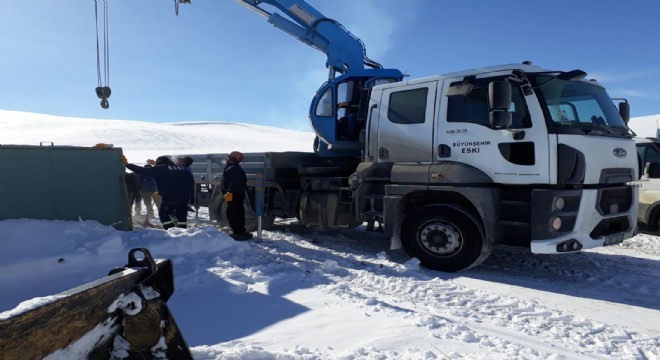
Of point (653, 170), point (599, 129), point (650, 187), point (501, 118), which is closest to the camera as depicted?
point (501, 118)

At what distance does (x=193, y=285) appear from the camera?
477 centimetres

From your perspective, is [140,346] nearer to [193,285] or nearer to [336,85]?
[193,285]

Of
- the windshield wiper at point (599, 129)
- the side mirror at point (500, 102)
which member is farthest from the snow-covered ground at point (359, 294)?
the side mirror at point (500, 102)

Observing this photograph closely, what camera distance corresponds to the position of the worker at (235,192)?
304 inches

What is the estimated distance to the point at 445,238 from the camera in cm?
573

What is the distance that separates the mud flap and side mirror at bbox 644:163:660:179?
8.36 metres

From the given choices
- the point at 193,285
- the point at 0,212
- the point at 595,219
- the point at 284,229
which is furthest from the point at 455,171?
the point at 0,212

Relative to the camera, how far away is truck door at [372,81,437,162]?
19.6 feet

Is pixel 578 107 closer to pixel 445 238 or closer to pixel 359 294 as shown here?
pixel 445 238

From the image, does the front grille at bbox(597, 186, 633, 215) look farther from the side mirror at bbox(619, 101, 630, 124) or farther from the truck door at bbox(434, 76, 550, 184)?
the side mirror at bbox(619, 101, 630, 124)

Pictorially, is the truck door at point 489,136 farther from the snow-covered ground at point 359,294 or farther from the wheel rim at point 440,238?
the snow-covered ground at point 359,294

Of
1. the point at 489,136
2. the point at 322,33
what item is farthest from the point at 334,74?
the point at 489,136

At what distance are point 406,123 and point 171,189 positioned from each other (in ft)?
13.6

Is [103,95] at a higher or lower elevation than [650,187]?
higher
